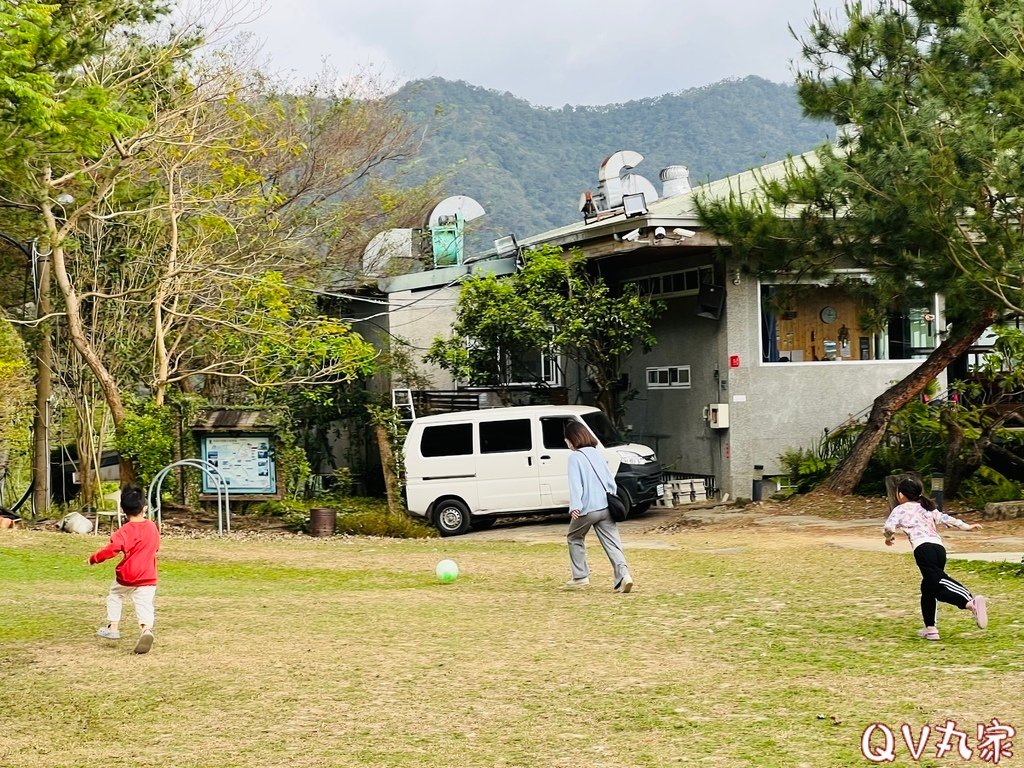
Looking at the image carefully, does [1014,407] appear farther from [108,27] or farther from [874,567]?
[108,27]

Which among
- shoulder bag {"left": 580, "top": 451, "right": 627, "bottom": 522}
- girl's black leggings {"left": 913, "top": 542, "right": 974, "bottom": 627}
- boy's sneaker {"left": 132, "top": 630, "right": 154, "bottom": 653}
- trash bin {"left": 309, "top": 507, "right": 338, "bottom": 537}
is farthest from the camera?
trash bin {"left": 309, "top": 507, "right": 338, "bottom": 537}

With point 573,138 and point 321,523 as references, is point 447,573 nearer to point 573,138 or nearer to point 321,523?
point 321,523

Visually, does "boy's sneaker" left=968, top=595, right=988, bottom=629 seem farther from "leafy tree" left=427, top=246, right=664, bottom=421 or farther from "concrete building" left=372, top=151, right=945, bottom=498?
"leafy tree" left=427, top=246, right=664, bottom=421

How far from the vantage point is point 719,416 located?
878 inches

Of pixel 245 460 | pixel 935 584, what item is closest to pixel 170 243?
pixel 245 460

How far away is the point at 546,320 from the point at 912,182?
27.3ft

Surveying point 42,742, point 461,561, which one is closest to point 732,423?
point 461,561

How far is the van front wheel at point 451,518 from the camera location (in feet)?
68.5

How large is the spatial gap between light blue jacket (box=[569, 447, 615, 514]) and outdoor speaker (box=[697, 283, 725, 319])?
10261 millimetres

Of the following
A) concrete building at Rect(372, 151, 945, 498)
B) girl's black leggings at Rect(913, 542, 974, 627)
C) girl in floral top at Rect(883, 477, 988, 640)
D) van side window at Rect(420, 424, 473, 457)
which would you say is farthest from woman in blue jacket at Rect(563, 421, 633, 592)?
concrete building at Rect(372, 151, 945, 498)

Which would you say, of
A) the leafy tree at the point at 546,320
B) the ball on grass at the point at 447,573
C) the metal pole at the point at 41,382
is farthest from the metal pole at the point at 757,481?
the metal pole at the point at 41,382

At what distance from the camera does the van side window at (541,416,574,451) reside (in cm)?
2066

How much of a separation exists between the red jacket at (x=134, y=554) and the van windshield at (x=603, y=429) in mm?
11770

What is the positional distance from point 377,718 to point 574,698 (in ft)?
3.82
